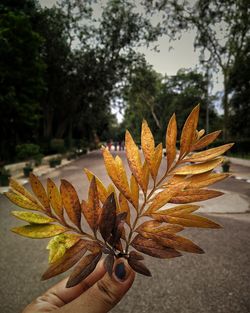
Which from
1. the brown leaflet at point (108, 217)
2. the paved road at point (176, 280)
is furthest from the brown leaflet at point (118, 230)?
the paved road at point (176, 280)

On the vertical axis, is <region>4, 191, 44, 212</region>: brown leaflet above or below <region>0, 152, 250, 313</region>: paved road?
above

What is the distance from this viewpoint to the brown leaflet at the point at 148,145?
18.5 inches

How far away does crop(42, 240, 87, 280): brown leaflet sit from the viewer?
43 centimetres

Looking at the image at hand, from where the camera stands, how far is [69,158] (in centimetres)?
2823

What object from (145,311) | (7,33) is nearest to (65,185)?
(145,311)

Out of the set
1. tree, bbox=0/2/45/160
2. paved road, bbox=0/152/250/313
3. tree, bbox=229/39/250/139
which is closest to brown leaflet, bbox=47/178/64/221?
paved road, bbox=0/152/250/313

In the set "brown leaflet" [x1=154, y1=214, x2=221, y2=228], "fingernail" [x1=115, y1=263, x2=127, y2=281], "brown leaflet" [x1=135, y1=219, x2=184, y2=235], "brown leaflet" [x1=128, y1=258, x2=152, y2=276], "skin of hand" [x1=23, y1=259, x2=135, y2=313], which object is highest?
"brown leaflet" [x1=154, y1=214, x2=221, y2=228]

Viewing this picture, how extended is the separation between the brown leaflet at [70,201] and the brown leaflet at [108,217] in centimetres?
4

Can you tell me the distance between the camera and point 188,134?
0.47 m

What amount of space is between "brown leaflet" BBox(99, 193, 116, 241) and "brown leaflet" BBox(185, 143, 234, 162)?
0.47 ft

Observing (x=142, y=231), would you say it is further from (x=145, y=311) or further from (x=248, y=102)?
(x=248, y=102)

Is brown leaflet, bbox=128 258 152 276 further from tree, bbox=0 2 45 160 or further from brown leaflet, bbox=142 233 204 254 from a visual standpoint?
tree, bbox=0 2 45 160

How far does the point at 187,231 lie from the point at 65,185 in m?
5.61

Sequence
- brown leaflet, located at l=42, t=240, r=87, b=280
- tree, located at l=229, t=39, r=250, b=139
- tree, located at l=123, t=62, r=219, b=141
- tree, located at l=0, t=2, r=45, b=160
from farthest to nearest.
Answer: tree, located at l=123, t=62, r=219, b=141 < tree, located at l=229, t=39, r=250, b=139 < tree, located at l=0, t=2, r=45, b=160 < brown leaflet, located at l=42, t=240, r=87, b=280
